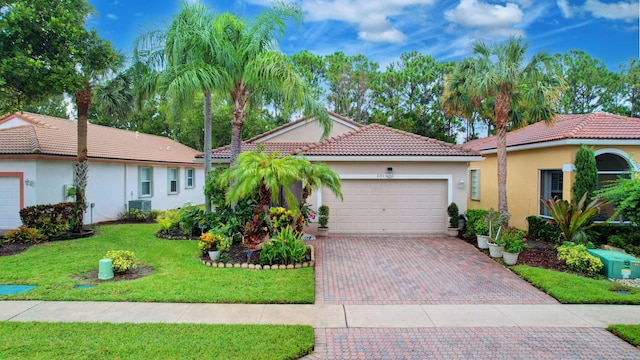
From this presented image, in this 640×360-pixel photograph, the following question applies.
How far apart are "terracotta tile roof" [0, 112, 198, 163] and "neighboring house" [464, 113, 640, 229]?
1765 cm

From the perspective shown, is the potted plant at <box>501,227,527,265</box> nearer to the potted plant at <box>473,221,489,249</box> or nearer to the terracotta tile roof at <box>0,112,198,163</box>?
the potted plant at <box>473,221,489,249</box>

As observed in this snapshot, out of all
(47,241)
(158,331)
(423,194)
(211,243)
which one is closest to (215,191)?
(211,243)

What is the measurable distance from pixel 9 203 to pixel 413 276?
1537 cm

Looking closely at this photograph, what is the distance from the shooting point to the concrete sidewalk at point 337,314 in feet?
19.3

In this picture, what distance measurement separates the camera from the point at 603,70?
113 ft

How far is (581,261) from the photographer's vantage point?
8.97m

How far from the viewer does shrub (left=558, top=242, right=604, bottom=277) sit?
8766 mm

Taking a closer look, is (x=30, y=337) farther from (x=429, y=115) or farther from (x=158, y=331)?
(x=429, y=115)

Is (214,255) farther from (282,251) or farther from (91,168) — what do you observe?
(91,168)

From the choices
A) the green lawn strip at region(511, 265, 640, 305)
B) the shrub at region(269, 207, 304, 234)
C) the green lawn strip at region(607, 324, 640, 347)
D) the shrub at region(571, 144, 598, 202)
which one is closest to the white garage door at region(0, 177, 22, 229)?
the shrub at region(269, 207, 304, 234)

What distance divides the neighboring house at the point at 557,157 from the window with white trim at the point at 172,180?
17.6m

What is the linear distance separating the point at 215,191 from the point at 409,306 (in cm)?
755

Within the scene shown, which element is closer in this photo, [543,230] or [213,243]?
[213,243]

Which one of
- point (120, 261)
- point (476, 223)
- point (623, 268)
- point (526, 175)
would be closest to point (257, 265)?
point (120, 261)
